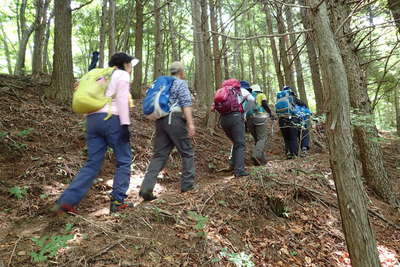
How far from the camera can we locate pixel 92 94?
3451mm

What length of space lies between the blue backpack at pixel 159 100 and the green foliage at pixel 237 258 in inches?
82.1

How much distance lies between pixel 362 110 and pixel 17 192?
5645mm

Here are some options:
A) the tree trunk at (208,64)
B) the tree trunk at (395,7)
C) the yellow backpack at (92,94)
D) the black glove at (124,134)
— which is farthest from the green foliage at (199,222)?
the tree trunk at (395,7)

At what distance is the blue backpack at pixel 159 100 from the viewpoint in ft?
13.3

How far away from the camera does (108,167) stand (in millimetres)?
5234

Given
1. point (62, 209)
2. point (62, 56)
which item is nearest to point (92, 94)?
point (62, 209)

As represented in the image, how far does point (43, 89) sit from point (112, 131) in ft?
16.7

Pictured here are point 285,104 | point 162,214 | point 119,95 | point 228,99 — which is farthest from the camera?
point 285,104

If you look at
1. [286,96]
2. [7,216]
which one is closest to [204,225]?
[7,216]

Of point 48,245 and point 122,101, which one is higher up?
point 122,101

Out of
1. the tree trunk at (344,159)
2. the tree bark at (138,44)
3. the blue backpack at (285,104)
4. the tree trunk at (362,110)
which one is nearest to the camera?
the tree trunk at (344,159)

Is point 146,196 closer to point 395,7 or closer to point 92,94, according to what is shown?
point 92,94

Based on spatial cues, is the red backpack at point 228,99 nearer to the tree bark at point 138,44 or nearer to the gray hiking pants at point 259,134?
the gray hiking pants at point 259,134

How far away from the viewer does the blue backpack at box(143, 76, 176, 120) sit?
405cm
